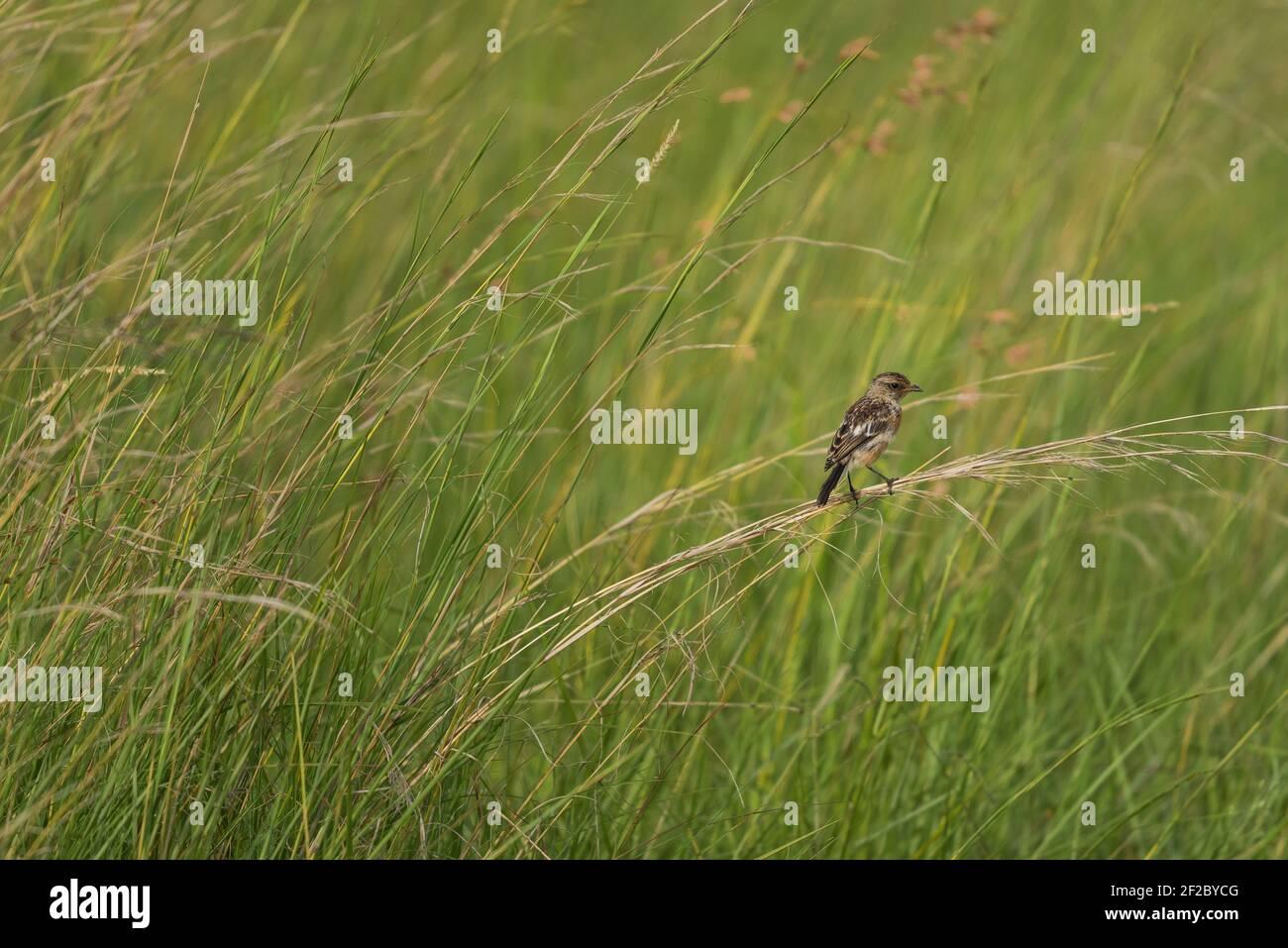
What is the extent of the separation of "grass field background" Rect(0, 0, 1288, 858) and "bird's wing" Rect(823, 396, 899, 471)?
0.20m

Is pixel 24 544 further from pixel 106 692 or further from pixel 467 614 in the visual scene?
pixel 467 614

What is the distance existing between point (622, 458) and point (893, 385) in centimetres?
144

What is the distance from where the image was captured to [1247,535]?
4781 mm

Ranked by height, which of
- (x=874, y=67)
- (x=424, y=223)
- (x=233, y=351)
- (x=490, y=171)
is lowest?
(x=233, y=351)

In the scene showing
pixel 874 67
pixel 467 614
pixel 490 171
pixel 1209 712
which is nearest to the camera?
pixel 467 614

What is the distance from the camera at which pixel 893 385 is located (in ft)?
12.2

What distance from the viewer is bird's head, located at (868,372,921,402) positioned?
371cm

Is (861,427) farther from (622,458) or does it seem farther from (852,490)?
(622,458)

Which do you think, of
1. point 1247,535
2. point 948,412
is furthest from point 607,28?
point 1247,535

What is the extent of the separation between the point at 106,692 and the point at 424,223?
2697 millimetres

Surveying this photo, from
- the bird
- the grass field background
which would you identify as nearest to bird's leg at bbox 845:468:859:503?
the bird

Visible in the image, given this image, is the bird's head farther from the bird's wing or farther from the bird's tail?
the bird's tail

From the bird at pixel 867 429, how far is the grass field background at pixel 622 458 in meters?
0.19

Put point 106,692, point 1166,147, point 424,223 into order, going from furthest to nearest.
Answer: point 1166,147, point 424,223, point 106,692
